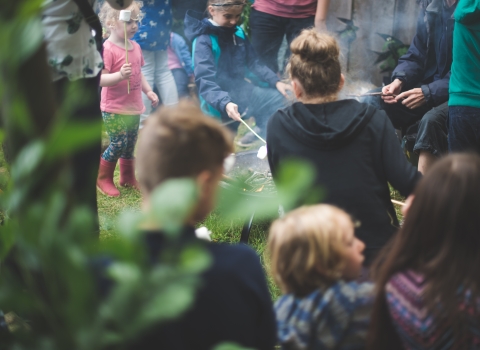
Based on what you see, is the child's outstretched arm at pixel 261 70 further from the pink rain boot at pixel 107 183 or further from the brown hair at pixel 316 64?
the brown hair at pixel 316 64

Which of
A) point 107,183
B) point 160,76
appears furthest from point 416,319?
point 160,76

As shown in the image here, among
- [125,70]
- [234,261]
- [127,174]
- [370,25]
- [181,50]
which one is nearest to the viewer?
[234,261]

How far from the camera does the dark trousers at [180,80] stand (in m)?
5.60

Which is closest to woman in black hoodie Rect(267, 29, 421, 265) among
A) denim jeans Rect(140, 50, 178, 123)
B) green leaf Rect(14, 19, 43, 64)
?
green leaf Rect(14, 19, 43, 64)

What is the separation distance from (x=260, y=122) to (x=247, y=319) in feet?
11.3

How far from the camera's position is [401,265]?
1.51 metres

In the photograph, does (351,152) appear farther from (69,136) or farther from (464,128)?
(69,136)

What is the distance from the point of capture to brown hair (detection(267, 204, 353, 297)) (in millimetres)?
1497

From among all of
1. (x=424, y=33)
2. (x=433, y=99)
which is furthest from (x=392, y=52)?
(x=433, y=99)

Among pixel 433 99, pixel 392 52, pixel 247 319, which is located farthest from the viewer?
pixel 392 52

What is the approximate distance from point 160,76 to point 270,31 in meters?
1.13

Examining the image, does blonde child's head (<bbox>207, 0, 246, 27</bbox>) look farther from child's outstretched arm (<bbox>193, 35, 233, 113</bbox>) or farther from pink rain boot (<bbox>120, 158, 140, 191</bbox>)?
pink rain boot (<bbox>120, 158, 140, 191</bbox>)

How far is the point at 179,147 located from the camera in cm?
114

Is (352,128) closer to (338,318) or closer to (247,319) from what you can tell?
(338,318)
